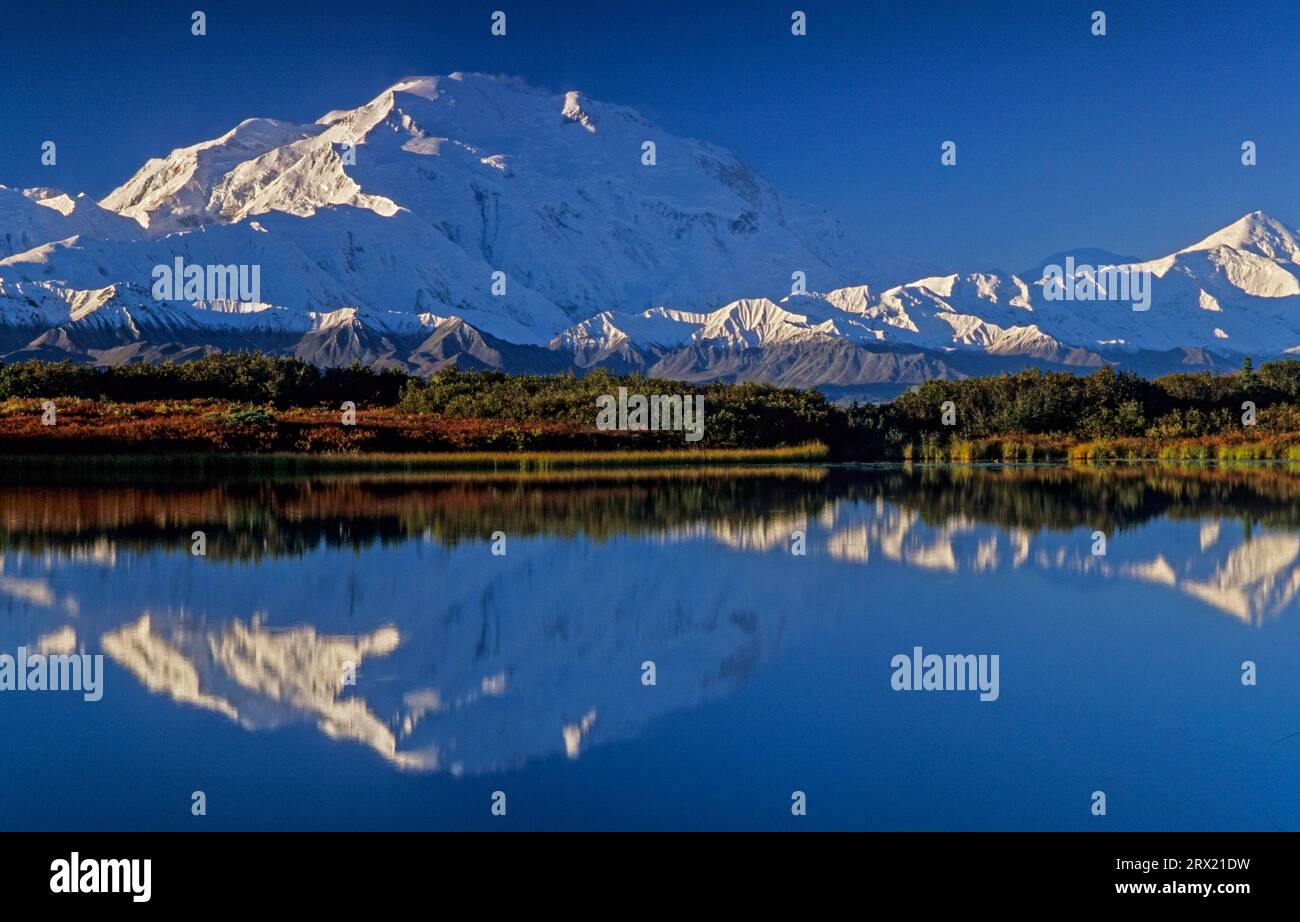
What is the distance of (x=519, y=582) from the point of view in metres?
15.1

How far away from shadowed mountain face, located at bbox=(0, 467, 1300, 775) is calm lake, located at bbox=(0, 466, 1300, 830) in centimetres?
6

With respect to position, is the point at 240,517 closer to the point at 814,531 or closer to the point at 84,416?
the point at 814,531

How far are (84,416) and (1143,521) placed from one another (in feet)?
109

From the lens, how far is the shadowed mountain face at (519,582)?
991cm

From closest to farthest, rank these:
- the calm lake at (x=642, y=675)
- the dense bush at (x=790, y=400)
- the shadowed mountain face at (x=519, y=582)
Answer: the calm lake at (x=642, y=675) < the shadowed mountain face at (x=519, y=582) < the dense bush at (x=790, y=400)

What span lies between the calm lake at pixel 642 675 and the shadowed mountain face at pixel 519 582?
0.06 metres

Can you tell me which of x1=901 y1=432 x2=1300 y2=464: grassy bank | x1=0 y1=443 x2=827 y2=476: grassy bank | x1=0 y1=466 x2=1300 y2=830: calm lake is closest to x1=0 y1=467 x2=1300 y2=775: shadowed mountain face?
x1=0 y1=466 x2=1300 y2=830: calm lake

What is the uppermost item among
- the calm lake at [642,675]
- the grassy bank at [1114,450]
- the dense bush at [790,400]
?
the dense bush at [790,400]

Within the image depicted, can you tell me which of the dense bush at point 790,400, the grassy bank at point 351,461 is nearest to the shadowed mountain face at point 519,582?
the grassy bank at point 351,461

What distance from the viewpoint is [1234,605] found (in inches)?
556

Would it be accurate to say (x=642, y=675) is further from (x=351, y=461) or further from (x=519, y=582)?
(x=351, y=461)

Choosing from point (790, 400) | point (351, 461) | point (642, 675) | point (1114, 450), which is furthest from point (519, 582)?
point (1114, 450)

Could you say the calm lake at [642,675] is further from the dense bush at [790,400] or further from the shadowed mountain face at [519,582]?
the dense bush at [790,400]
